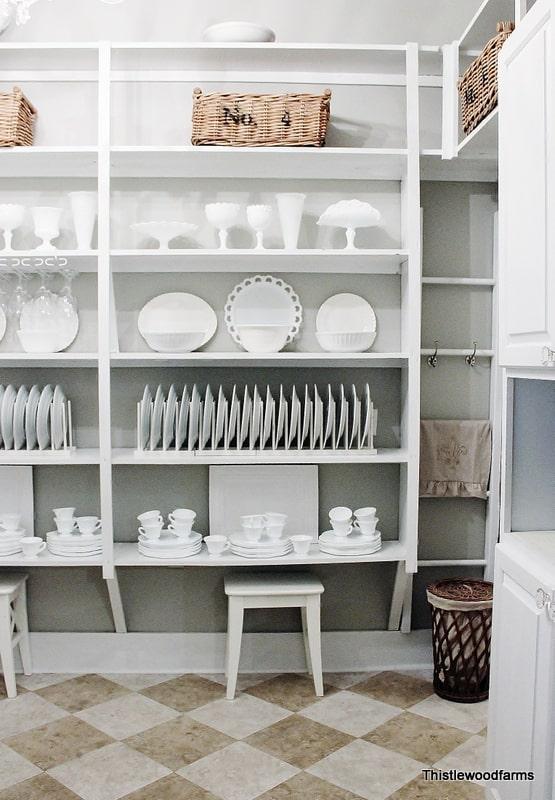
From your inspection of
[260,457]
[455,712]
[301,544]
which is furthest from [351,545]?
[455,712]

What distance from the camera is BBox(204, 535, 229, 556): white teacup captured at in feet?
10.2

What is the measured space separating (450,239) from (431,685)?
1.81m

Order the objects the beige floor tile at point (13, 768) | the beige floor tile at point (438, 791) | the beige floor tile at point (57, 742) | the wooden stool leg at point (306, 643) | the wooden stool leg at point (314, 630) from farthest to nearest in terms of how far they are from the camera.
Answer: the wooden stool leg at point (306, 643)
the wooden stool leg at point (314, 630)
the beige floor tile at point (57, 742)
the beige floor tile at point (13, 768)
the beige floor tile at point (438, 791)

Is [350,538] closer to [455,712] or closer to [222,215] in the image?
[455,712]

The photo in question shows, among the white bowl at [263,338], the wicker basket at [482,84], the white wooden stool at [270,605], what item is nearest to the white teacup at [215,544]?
the white wooden stool at [270,605]

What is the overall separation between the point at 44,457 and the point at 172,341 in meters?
0.67

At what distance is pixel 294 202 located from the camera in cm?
306

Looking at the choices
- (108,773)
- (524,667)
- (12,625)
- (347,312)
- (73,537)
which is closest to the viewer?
(524,667)

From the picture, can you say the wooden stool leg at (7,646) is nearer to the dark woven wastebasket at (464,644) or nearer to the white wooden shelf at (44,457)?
the white wooden shelf at (44,457)

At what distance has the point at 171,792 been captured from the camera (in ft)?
7.90

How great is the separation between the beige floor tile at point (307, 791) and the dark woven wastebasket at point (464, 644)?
798 millimetres

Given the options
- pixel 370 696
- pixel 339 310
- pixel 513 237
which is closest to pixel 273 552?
pixel 370 696

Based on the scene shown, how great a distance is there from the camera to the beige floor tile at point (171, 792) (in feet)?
7.80

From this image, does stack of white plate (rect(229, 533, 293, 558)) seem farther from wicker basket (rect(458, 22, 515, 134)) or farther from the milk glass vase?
wicker basket (rect(458, 22, 515, 134))
